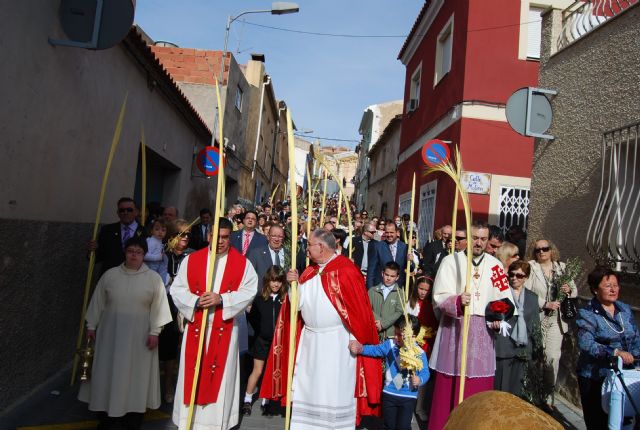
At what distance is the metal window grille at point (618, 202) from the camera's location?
5.48 meters

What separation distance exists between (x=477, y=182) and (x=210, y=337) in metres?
7.59

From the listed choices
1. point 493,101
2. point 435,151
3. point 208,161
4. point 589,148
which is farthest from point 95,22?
point 493,101

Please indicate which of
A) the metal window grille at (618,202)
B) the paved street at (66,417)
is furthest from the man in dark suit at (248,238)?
the metal window grille at (618,202)

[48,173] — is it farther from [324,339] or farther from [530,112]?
[530,112]

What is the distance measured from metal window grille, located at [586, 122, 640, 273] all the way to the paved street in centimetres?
178

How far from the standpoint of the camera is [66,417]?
452 centimetres

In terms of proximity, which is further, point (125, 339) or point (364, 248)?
point (364, 248)

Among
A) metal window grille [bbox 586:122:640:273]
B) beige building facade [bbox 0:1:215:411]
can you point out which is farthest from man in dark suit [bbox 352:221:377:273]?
beige building facade [bbox 0:1:215:411]

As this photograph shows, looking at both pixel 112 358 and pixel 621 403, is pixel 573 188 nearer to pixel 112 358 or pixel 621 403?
pixel 621 403

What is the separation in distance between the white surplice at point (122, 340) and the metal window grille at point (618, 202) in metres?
4.58

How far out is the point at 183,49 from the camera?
14.2 metres

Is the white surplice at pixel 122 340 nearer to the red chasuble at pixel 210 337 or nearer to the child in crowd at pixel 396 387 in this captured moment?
the red chasuble at pixel 210 337

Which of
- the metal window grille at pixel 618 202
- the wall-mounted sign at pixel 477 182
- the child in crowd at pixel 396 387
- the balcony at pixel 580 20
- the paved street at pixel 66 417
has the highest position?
the balcony at pixel 580 20

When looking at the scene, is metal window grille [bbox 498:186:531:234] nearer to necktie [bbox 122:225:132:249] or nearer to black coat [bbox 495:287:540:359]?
black coat [bbox 495:287:540:359]
